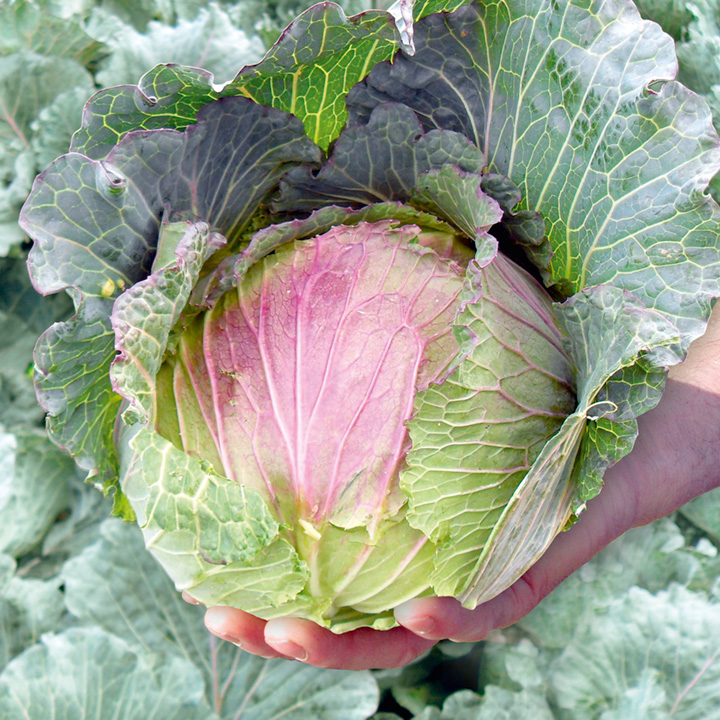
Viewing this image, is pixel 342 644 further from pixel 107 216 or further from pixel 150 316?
pixel 107 216

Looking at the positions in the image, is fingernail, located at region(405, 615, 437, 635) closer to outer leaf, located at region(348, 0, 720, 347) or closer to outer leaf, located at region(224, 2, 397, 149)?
outer leaf, located at region(348, 0, 720, 347)

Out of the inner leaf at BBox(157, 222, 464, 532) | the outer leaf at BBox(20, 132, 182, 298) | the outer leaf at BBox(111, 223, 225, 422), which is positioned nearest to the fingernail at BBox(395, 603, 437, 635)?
the inner leaf at BBox(157, 222, 464, 532)

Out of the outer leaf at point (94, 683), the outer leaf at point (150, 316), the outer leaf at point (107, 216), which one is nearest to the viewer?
the outer leaf at point (150, 316)

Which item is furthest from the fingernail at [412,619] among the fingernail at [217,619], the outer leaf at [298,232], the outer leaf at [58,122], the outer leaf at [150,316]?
the outer leaf at [58,122]

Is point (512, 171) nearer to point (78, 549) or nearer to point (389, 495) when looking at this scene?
point (389, 495)

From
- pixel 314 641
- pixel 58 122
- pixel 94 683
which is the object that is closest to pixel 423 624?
pixel 314 641

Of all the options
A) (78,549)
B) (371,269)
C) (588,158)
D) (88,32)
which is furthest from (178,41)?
(78,549)

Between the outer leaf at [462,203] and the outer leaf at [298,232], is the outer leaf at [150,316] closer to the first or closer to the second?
the outer leaf at [298,232]
